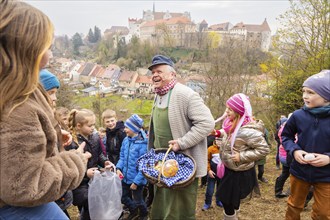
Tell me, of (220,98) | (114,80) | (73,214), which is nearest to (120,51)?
(114,80)

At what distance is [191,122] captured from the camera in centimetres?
282

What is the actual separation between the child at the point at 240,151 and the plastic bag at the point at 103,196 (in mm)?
1231

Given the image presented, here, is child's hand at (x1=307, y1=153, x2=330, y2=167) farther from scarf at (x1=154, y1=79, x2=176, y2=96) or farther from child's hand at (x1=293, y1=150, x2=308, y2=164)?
scarf at (x1=154, y1=79, x2=176, y2=96)

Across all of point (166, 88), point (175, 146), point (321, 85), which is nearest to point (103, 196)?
point (175, 146)

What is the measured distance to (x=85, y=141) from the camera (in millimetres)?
3018

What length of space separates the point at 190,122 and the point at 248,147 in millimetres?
→ 714

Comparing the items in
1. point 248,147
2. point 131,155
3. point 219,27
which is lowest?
point 131,155

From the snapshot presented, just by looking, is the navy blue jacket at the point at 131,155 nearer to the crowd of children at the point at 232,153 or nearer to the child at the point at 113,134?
the crowd of children at the point at 232,153

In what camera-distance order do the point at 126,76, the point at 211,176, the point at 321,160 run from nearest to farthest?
the point at 321,160 → the point at 211,176 → the point at 126,76

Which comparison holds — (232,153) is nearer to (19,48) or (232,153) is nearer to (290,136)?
(290,136)

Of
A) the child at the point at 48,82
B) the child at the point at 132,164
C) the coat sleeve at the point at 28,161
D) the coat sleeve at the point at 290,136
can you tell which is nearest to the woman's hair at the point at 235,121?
the coat sleeve at the point at 290,136

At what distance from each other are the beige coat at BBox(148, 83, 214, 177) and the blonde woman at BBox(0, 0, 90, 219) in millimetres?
1634

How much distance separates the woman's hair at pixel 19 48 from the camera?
1090 millimetres

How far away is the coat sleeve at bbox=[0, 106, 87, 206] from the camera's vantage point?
1.06 metres
